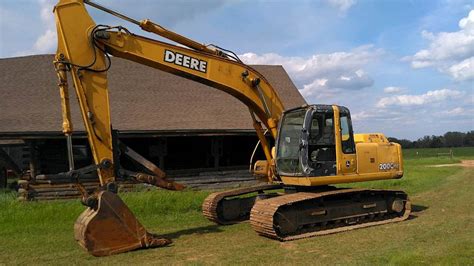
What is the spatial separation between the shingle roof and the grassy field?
4238mm

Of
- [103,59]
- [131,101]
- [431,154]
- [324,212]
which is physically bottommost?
[324,212]

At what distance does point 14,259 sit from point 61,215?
376 cm

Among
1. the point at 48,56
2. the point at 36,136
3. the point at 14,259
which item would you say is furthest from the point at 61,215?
the point at 48,56

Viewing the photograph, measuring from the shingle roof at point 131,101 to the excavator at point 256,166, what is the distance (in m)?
7.34

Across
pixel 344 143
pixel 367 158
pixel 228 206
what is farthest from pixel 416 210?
pixel 228 206

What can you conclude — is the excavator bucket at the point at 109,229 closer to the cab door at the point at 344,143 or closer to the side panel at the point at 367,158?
the cab door at the point at 344,143

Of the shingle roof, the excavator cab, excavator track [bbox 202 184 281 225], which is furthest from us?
the shingle roof

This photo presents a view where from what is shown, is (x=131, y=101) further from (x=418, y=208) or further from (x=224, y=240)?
(x=418, y=208)

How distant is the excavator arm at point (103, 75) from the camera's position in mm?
7969

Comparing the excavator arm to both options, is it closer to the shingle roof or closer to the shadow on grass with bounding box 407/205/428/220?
the shadow on grass with bounding box 407/205/428/220

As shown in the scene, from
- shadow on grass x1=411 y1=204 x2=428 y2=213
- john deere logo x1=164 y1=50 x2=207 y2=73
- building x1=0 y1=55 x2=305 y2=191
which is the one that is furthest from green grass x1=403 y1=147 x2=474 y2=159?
john deere logo x1=164 y1=50 x2=207 y2=73

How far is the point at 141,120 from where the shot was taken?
17.8 metres

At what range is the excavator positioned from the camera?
8211 millimetres

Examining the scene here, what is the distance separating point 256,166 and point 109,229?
4.18m
